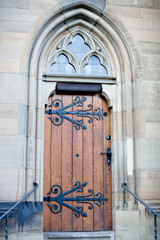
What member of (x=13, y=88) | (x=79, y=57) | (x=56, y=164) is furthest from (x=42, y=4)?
(x=56, y=164)

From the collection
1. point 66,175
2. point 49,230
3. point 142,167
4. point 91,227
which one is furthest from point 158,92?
point 49,230

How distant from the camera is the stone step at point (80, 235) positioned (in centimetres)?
501

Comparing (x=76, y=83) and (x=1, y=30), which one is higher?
(x=1, y=30)

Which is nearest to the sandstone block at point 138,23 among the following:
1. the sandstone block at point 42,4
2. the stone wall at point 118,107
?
the stone wall at point 118,107

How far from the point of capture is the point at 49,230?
5148mm

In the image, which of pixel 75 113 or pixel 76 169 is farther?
pixel 75 113

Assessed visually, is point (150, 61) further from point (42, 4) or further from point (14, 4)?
point (14, 4)

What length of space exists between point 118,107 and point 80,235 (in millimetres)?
1894

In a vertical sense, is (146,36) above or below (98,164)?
above

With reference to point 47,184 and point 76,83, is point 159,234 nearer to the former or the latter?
point 47,184

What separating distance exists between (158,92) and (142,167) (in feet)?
3.71

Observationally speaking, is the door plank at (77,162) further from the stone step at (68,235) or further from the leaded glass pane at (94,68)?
the leaded glass pane at (94,68)

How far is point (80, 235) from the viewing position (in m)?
5.08

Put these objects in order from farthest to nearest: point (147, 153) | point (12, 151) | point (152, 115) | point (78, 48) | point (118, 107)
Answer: point (78, 48)
point (118, 107)
point (152, 115)
point (147, 153)
point (12, 151)
